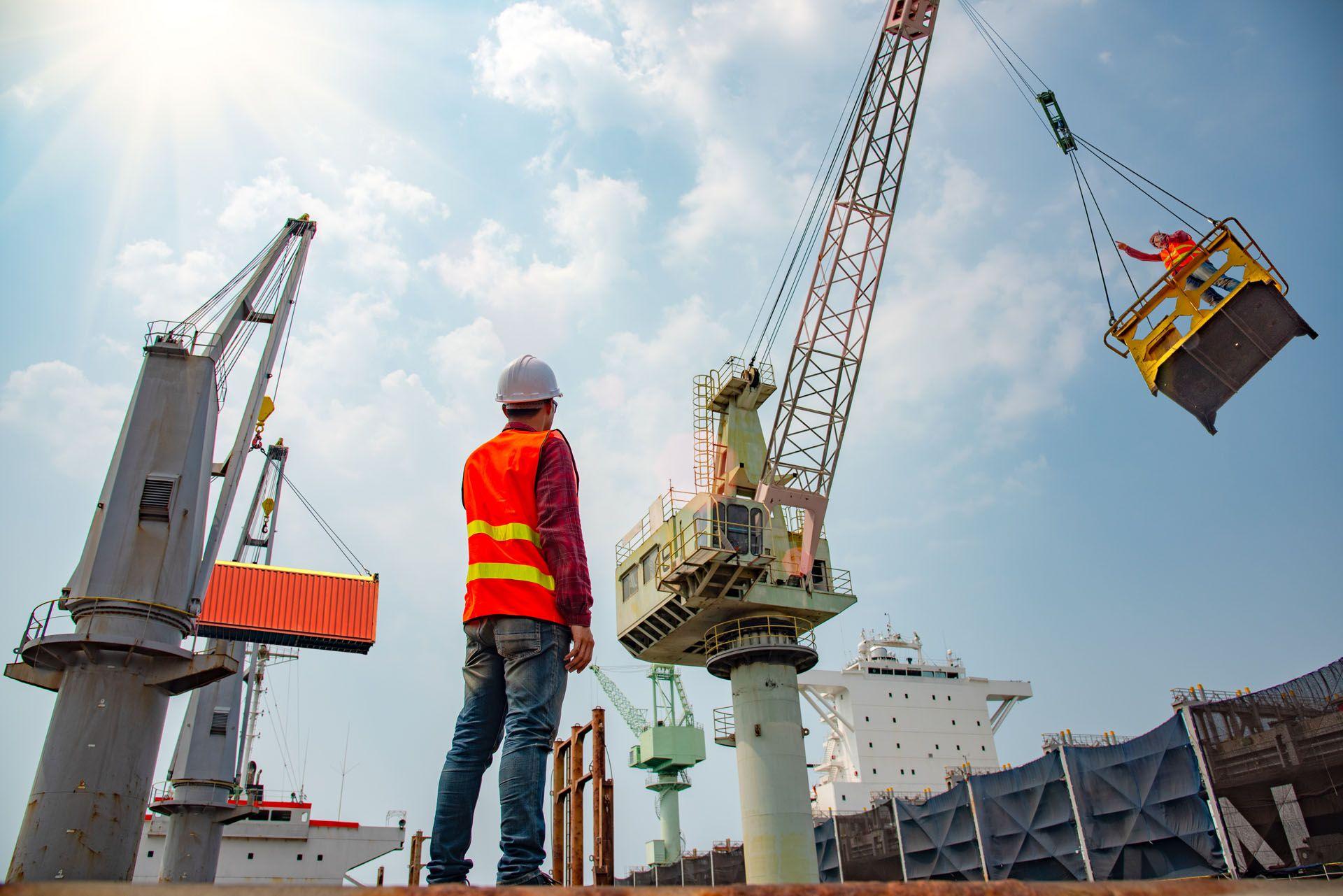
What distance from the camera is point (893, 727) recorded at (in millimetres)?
51156

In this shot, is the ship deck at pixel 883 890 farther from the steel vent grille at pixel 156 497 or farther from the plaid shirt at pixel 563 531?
the steel vent grille at pixel 156 497

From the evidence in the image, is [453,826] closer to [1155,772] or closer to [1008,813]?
[1155,772]

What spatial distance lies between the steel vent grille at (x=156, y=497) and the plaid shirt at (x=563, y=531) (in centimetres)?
1292

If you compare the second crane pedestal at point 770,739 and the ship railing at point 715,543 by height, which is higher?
the ship railing at point 715,543

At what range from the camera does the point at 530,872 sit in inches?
187

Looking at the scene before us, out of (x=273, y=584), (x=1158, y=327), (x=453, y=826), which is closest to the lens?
(x=453, y=826)

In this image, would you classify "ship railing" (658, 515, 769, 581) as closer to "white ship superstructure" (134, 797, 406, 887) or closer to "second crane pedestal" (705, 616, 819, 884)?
"second crane pedestal" (705, 616, 819, 884)

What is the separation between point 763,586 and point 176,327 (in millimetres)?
19840

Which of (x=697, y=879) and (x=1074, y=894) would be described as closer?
(x=1074, y=894)

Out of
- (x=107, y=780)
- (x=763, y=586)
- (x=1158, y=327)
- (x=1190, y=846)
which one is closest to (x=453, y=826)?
(x=107, y=780)

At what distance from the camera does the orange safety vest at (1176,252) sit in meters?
19.2

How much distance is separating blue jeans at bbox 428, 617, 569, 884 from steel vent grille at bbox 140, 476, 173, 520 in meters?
12.7

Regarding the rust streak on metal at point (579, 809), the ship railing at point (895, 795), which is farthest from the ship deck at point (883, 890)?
the ship railing at point (895, 795)

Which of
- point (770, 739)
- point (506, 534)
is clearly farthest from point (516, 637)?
point (770, 739)
